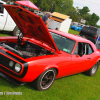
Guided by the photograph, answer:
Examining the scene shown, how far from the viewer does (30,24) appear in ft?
12.1

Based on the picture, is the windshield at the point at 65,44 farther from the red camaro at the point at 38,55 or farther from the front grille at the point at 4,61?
the front grille at the point at 4,61

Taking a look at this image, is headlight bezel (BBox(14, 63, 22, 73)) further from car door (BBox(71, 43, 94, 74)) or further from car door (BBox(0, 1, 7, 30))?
car door (BBox(0, 1, 7, 30))

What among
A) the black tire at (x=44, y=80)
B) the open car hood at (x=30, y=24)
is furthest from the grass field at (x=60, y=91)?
the open car hood at (x=30, y=24)

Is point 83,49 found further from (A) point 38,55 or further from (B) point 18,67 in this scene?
(B) point 18,67

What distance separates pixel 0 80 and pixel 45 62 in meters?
1.17

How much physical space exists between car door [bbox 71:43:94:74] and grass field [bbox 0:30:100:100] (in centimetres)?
47

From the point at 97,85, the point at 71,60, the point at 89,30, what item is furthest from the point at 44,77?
the point at 89,30

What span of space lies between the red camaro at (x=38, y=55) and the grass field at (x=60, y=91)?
0.20 metres

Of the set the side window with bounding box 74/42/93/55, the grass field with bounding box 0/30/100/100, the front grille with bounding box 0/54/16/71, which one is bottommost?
the grass field with bounding box 0/30/100/100

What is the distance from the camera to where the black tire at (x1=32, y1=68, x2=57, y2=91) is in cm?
303

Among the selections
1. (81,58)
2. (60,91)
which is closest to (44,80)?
(60,91)

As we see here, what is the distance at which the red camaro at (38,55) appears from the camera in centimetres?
282

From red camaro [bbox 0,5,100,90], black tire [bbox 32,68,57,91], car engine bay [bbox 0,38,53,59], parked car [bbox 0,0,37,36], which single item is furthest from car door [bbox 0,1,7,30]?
black tire [bbox 32,68,57,91]

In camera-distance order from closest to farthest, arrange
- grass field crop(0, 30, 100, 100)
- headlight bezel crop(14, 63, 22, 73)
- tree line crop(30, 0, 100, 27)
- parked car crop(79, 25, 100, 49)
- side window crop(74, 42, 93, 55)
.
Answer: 1. headlight bezel crop(14, 63, 22, 73)
2. grass field crop(0, 30, 100, 100)
3. side window crop(74, 42, 93, 55)
4. parked car crop(79, 25, 100, 49)
5. tree line crop(30, 0, 100, 27)
